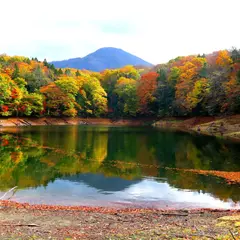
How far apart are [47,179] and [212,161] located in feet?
51.3

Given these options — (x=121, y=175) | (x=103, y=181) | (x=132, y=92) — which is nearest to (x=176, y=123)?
(x=132, y=92)

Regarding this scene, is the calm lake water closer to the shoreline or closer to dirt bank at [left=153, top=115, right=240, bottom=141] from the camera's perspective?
dirt bank at [left=153, top=115, right=240, bottom=141]

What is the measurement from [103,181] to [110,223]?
10.00 metres

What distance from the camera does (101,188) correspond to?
20.1 metres

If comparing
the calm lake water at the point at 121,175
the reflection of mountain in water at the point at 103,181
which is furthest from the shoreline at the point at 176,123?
the reflection of mountain in water at the point at 103,181

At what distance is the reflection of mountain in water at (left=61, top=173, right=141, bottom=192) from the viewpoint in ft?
66.8

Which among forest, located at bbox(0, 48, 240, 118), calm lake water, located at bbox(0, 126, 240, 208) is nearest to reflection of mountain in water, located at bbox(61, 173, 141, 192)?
calm lake water, located at bbox(0, 126, 240, 208)

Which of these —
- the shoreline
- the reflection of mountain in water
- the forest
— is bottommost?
the reflection of mountain in water

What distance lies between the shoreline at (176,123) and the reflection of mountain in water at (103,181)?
99.2ft

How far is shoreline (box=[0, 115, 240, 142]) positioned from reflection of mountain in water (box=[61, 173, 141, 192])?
30.2m

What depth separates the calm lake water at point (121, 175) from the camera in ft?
58.0

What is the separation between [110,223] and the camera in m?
12.0

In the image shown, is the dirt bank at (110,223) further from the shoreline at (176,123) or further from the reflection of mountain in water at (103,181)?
the shoreline at (176,123)

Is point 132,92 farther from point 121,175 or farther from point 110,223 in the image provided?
point 110,223
